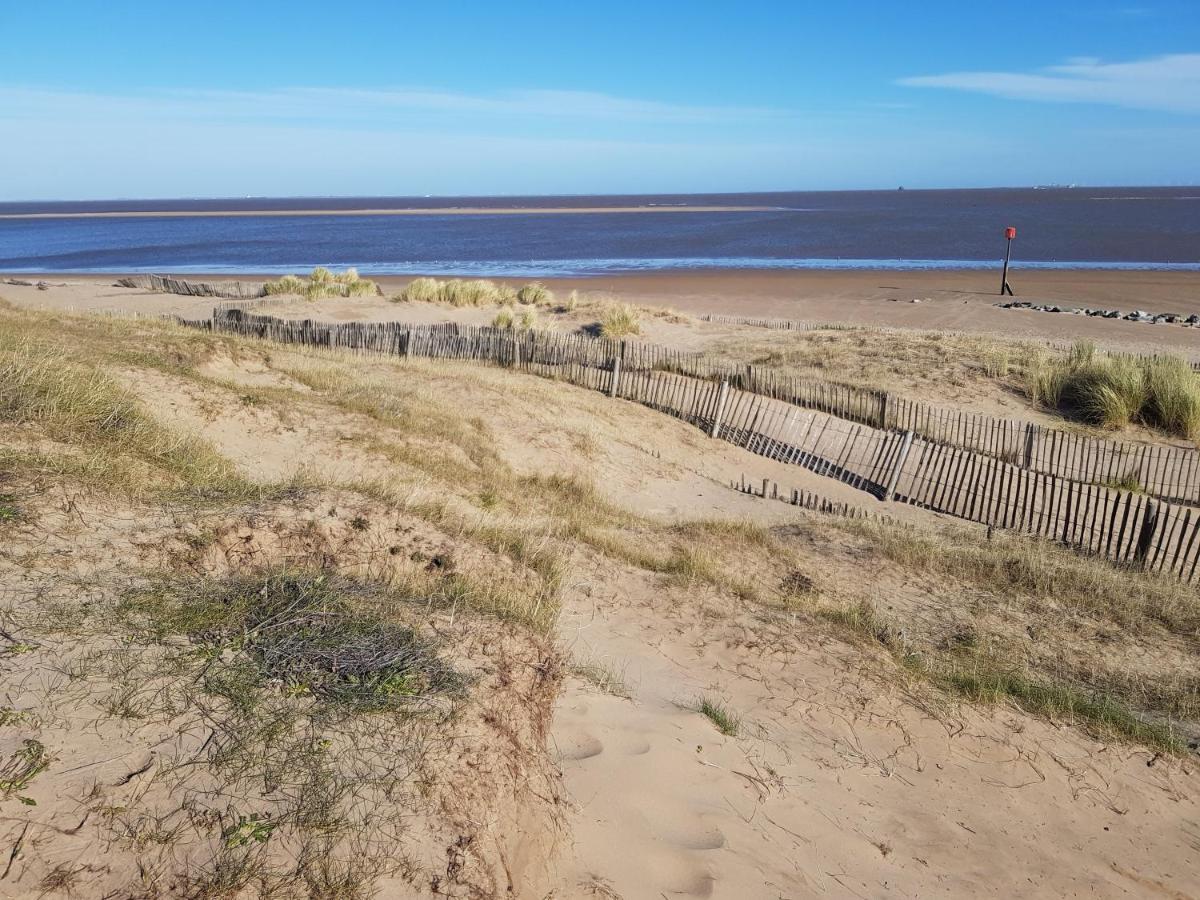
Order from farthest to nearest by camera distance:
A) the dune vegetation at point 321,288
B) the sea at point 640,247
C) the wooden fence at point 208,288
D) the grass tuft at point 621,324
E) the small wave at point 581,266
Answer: the sea at point 640,247, the small wave at point 581,266, the wooden fence at point 208,288, the dune vegetation at point 321,288, the grass tuft at point 621,324

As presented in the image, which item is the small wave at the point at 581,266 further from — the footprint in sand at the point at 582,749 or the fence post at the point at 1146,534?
the footprint in sand at the point at 582,749

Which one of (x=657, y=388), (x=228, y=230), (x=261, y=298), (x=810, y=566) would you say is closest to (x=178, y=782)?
(x=810, y=566)

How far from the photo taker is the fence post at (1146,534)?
8023mm

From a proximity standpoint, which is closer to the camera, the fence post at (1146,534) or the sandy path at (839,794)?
the sandy path at (839,794)

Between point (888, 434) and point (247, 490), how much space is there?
7.73 m

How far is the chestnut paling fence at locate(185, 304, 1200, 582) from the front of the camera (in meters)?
8.44

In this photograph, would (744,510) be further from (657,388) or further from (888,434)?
(657,388)

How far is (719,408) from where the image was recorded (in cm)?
1258

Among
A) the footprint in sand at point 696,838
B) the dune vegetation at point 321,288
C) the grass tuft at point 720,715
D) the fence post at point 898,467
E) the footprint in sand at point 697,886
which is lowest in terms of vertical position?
the fence post at point 898,467

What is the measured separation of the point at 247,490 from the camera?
594 centimetres

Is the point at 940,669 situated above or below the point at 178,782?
below

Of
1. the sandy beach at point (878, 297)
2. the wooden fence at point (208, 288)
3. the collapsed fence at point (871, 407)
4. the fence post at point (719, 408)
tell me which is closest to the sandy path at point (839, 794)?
the collapsed fence at point (871, 407)

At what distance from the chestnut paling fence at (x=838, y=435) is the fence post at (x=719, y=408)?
16 mm

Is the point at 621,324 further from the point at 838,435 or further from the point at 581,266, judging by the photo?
the point at 581,266
